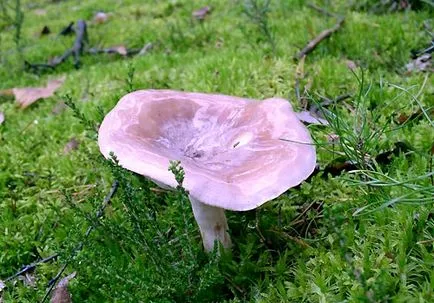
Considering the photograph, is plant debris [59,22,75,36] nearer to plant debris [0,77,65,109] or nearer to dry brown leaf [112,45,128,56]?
dry brown leaf [112,45,128,56]

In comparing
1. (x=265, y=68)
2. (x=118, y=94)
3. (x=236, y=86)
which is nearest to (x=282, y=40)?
(x=265, y=68)

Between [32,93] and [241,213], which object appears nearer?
[241,213]

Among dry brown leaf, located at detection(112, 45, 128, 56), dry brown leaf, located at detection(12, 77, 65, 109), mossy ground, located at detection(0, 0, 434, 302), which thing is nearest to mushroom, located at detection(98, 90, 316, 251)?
mossy ground, located at detection(0, 0, 434, 302)

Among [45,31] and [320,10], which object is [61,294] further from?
[45,31]

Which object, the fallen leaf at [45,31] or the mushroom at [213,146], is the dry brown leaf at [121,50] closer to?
the fallen leaf at [45,31]

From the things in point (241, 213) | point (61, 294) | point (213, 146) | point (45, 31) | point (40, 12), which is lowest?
point (40, 12)

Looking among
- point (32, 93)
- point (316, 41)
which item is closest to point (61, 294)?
point (32, 93)
